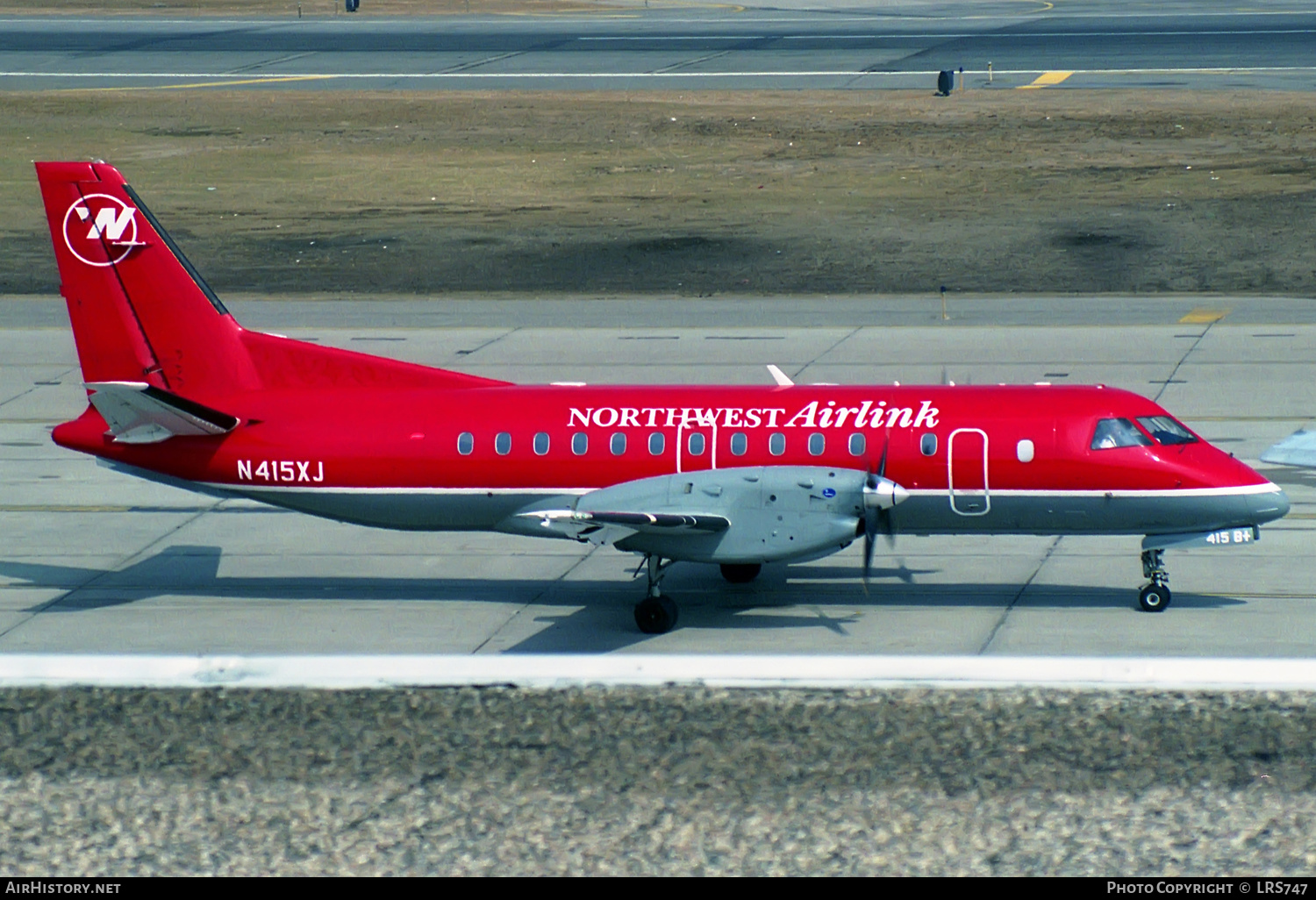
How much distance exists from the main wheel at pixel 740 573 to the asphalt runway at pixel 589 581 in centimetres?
15

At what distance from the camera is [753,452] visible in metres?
20.9

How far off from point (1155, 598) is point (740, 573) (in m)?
5.35

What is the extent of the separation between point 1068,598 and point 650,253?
93.2ft

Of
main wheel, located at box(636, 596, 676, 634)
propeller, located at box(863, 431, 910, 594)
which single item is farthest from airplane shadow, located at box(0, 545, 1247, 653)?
propeller, located at box(863, 431, 910, 594)

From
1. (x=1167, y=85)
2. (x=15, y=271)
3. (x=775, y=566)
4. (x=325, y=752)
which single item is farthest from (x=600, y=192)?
(x=325, y=752)

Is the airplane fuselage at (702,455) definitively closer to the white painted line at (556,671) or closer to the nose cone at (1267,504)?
the nose cone at (1267,504)

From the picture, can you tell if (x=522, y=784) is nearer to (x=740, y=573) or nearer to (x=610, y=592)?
(x=610, y=592)

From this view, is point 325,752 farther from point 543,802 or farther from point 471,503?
point 471,503

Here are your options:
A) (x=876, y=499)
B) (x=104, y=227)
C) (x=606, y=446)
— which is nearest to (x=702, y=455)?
(x=606, y=446)

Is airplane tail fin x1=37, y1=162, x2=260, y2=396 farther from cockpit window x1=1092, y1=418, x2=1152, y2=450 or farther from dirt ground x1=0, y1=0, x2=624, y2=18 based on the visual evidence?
dirt ground x1=0, y1=0, x2=624, y2=18

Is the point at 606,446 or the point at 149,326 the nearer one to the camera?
the point at 606,446

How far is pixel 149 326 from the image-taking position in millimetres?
22141

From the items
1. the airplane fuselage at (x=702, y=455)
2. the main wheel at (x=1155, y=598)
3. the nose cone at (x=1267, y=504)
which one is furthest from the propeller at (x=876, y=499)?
the nose cone at (x=1267, y=504)

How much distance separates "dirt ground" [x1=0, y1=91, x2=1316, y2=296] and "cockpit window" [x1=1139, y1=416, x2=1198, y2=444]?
76.4 ft
